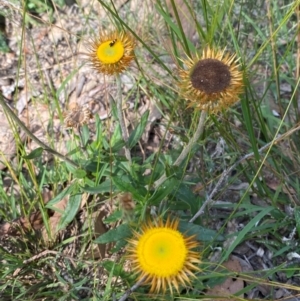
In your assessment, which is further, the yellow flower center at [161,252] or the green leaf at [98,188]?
the green leaf at [98,188]

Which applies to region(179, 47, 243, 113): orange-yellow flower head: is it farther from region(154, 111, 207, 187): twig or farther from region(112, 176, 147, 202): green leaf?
region(112, 176, 147, 202): green leaf

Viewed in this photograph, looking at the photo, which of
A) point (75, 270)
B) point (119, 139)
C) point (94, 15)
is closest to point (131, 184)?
point (119, 139)

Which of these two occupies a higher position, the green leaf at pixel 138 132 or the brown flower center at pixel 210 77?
the green leaf at pixel 138 132

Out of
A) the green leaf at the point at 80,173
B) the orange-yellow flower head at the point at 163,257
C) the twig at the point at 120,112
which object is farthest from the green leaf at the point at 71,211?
the orange-yellow flower head at the point at 163,257

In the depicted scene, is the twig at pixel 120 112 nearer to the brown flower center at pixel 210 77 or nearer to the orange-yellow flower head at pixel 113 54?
the orange-yellow flower head at pixel 113 54

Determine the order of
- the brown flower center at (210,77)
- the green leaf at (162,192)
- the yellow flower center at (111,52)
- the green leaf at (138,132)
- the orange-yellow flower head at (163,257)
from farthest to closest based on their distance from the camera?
the green leaf at (138,132), the green leaf at (162,192), the yellow flower center at (111,52), the brown flower center at (210,77), the orange-yellow flower head at (163,257)

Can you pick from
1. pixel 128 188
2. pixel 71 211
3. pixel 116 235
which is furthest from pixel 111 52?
pixel 71 211
